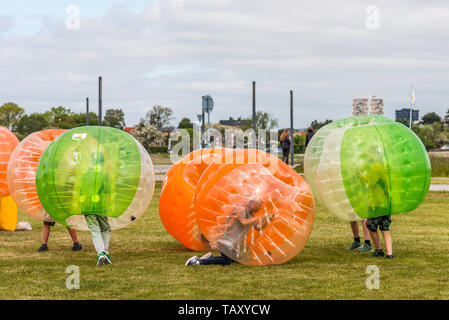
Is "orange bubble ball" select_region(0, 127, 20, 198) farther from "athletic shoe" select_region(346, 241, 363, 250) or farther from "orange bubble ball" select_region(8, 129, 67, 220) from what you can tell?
"athletic shoe" select_region(346, 241, 363, 250)

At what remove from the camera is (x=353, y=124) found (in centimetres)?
970

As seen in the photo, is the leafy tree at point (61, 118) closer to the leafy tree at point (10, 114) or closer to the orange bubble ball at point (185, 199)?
the leafy tree at point (10, 114)

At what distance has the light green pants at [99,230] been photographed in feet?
28.7

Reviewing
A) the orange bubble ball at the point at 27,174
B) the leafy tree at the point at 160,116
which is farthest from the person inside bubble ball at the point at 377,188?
the leafy tree at the point at 160,116

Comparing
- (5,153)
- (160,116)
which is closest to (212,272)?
(5,153)

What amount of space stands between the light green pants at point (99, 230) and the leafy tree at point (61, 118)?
7301cm

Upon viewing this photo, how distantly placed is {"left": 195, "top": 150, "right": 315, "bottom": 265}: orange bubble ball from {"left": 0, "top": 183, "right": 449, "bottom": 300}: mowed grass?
0.85 feet

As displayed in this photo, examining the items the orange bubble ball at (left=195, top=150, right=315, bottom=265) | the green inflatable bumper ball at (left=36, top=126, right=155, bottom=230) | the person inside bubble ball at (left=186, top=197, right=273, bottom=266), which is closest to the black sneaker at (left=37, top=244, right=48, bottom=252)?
the green inflatable bumper ball at (left=36, top=126, right=155, bottom=230)

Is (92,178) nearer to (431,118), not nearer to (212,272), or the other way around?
(212,272)

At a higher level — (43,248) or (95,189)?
(95,189)

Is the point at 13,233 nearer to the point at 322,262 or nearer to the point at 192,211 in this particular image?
the point at 192,211

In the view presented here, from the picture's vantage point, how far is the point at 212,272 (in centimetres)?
816

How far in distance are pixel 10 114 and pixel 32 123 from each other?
569cm
